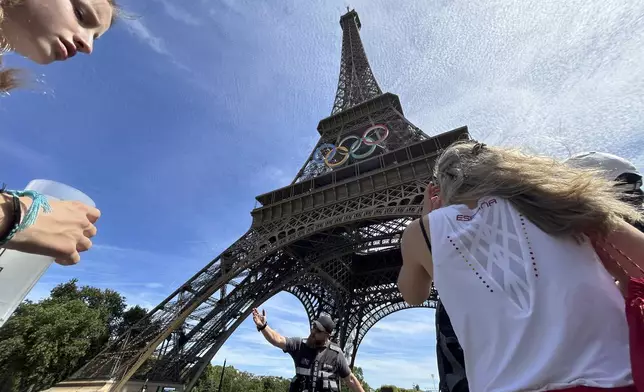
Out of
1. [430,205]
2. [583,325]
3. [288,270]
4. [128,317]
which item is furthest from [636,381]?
[128,317]

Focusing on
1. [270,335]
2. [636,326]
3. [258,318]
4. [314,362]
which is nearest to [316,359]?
[314,362]

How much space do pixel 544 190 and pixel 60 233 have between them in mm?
1347

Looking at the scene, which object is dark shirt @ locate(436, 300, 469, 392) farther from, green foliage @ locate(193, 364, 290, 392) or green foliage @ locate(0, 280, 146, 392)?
green foliage @ locate(193, 364, 290, 392)

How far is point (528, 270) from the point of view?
873mm

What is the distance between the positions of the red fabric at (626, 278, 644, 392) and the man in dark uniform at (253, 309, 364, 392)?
2.71 m

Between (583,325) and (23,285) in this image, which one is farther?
(23,285)

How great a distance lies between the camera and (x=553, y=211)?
0.96 metres

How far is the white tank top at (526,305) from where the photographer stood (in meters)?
0.72

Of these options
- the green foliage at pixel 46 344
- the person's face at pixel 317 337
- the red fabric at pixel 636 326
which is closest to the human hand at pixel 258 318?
the person's face at pixel 317 337

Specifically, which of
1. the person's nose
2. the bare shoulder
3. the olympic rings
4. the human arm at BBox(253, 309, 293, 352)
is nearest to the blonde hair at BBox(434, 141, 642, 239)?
the bare shoulder

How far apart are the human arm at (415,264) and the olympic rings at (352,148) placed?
45.0ft

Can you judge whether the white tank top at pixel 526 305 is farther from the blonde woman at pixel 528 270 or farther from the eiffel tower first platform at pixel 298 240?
the eiffel tower first platform at pixel 298 240

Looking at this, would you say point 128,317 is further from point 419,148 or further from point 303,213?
point 419,148

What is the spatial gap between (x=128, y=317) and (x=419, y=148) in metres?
23.4
